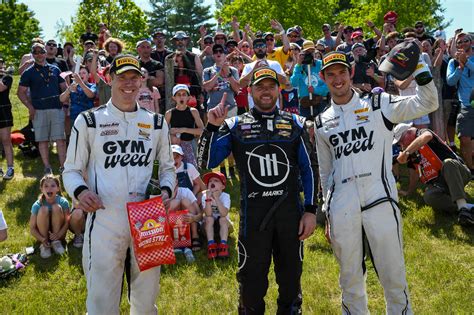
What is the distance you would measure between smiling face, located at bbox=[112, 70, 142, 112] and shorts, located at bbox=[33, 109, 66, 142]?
6.30 metres

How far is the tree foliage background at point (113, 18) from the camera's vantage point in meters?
29.6

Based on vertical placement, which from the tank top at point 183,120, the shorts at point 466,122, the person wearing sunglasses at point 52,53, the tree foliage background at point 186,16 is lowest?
the shorts at point 466,122

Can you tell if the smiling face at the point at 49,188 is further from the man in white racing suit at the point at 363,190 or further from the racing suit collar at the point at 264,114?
the man in white racing suit at the point at 363,190

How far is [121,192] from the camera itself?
3.92 metres

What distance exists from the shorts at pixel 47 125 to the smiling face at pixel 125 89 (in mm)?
6299

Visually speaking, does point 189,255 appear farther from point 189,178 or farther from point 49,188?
point 49,188

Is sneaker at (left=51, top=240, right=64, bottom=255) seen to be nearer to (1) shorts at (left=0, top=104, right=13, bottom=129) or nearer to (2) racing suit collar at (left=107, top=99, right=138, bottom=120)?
(2) racing suit collar at (left=107, top=99, right=138, bottom=120)

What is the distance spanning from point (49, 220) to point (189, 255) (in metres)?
2.16

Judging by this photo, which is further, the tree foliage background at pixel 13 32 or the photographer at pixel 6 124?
the tree foliage background at pixel 13 32

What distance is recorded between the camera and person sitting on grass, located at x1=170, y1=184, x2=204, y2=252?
703 cm

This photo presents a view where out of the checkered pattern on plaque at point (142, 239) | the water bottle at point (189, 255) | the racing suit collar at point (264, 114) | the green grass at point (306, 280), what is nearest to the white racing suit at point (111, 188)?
the checkered pattern on plaque at point (142, 239)

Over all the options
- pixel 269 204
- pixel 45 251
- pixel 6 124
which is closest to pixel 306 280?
pixel 269 204

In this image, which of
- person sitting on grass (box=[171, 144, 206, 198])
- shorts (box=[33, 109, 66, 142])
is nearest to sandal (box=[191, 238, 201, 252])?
person sitting on grass (box=[171, 144, 206, 198])

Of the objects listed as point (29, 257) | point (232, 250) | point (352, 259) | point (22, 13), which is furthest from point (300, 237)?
point (22, 13)
